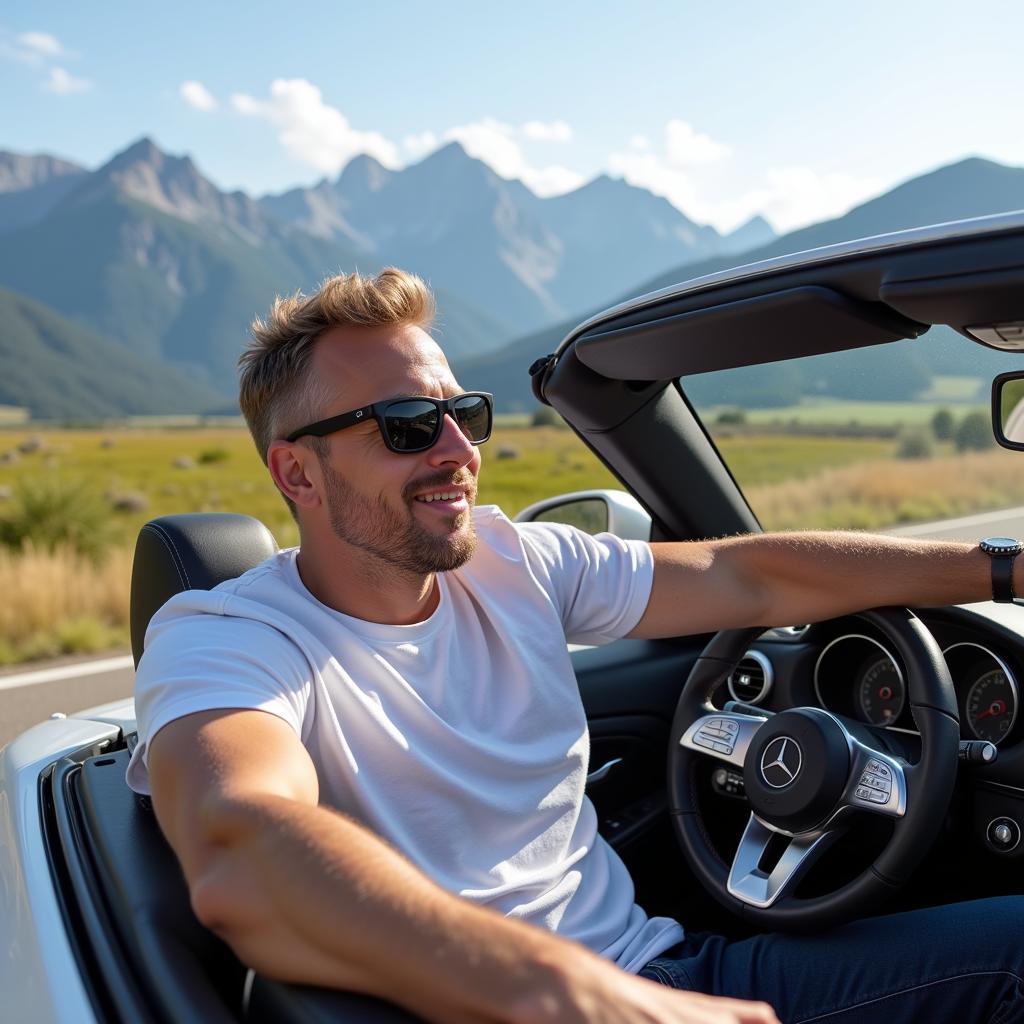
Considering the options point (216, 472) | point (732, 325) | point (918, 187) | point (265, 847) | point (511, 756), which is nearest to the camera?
point (265, 847)

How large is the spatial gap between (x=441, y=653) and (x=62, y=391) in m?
201

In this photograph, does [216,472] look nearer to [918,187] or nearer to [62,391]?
[918,187]

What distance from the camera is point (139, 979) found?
1.36 metres

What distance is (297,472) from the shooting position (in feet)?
6.71

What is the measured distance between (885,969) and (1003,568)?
85cm

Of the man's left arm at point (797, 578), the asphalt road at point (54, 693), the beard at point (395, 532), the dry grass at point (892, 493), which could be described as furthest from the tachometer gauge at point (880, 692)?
the asphalt road at point (54, 693)

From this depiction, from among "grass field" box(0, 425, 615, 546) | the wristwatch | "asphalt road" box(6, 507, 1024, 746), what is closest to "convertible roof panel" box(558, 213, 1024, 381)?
the wristwatch

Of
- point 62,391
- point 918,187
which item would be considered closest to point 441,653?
point 918,187

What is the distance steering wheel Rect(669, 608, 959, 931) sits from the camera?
1886 mm

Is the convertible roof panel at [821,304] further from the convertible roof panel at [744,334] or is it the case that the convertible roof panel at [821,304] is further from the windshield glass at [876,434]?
Result: the windshield glass at [876,434]

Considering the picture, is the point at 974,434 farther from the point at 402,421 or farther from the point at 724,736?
the point at 402,421

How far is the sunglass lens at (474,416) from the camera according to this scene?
2053mm

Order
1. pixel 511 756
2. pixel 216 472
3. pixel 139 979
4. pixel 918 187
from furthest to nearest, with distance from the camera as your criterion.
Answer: pixel 216 472 → pixel 918 187 → pixel 511 756 → pixel 139 979

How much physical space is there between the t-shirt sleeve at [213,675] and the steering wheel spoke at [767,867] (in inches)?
38.5
